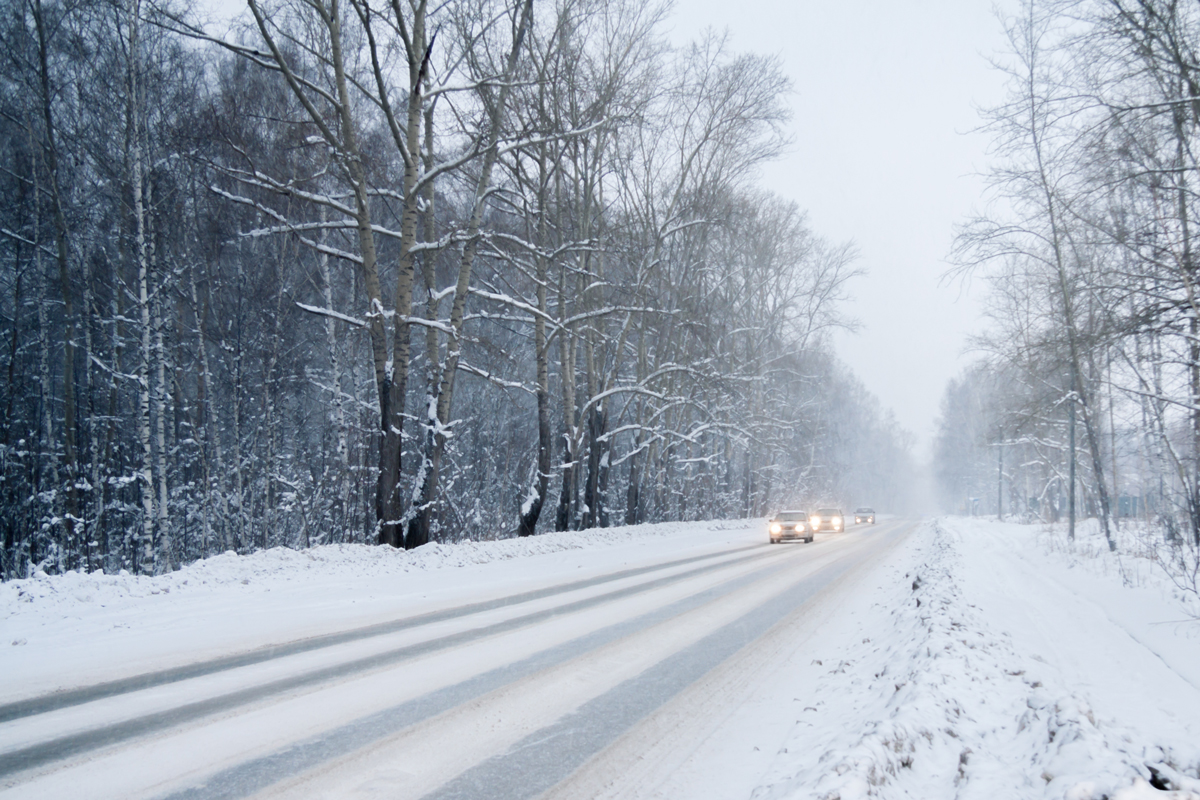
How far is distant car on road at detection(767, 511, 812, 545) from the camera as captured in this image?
81.3ft

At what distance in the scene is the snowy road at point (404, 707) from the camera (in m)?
3.56

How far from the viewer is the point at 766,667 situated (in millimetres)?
6148

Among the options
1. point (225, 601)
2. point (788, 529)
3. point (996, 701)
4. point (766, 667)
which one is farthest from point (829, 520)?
point (996, 701)

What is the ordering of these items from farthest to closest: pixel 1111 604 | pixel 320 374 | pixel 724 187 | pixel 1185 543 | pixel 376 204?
pixel 724 187
pixel 320 374
pixel 376 204
pixel 1185 543
pixel 1111 604

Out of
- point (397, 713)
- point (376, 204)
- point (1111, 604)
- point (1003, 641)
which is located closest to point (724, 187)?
point (376, 204)

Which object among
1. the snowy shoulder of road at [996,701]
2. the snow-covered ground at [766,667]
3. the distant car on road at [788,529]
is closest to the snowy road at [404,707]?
the snow-covered ground at [766,667]

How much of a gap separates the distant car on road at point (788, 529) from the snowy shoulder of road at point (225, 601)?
11507 millimetres

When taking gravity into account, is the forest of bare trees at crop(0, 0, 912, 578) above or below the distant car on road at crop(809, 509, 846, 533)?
above

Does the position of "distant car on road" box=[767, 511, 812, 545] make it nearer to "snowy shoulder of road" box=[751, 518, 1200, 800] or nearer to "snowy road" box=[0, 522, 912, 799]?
"snowy shoulder of road" box=[751, 518, 1200, 800]

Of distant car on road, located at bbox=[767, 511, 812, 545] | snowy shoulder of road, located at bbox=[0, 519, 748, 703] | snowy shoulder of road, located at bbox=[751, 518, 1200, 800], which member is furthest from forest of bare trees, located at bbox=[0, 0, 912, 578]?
snowy shoulder of road, located at bbox=[751, 518, 1200, 800]

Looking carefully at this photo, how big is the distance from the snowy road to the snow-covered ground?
0.04m

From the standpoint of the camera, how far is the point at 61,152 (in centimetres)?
1541

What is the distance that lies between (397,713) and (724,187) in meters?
24.9

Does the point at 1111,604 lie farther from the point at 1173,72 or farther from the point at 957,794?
the point at 957,794
